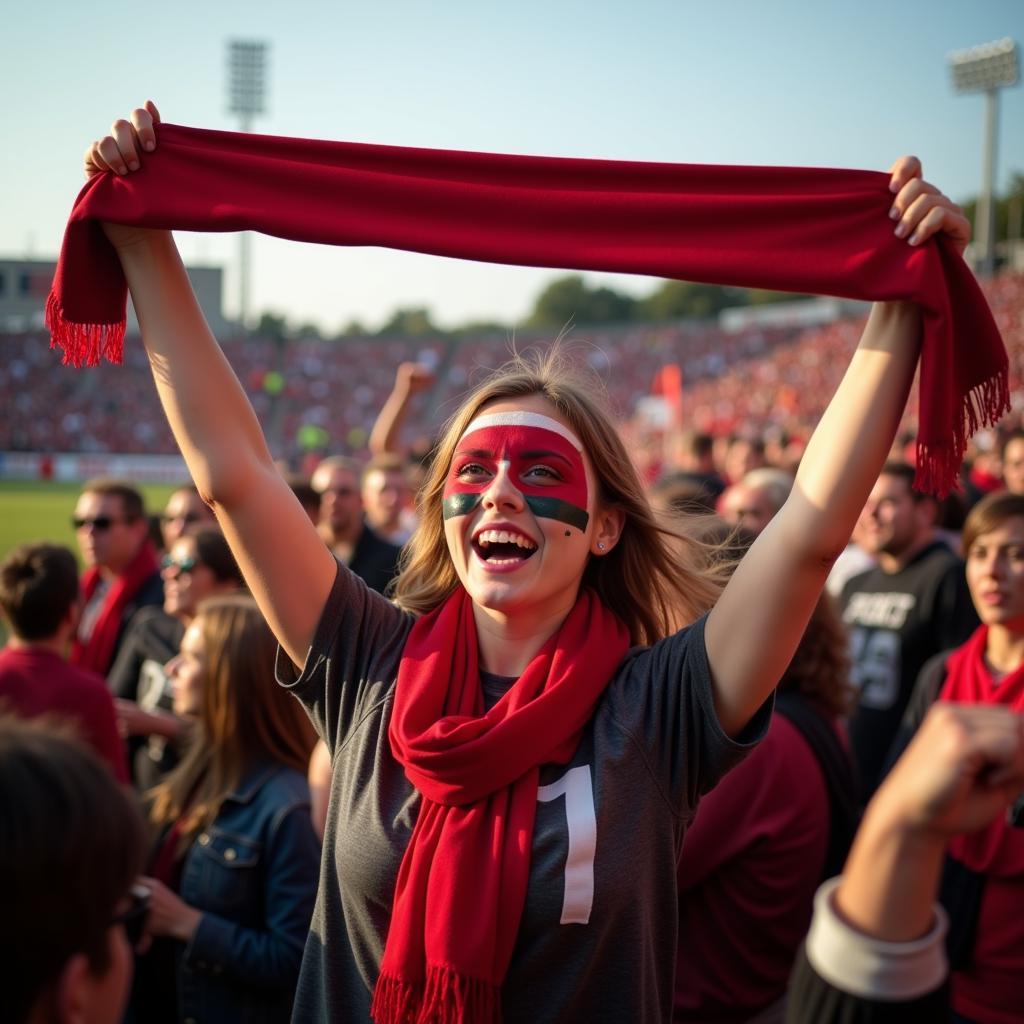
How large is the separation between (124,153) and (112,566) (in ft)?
13.5

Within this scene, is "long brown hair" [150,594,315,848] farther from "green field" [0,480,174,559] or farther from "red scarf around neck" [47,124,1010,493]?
"green field" [0,480,174,559]

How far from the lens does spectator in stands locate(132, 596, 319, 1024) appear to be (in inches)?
118

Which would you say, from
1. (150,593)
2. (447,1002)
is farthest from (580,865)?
(150,593)

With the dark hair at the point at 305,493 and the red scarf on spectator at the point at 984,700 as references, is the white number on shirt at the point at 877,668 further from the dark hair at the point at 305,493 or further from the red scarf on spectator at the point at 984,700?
the dark hair at the point at 305,493

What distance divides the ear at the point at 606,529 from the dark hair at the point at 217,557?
2.69m

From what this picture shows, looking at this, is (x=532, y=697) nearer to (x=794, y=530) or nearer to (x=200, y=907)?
(x=794, y=530)

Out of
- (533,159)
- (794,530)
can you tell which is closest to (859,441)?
(794,530)

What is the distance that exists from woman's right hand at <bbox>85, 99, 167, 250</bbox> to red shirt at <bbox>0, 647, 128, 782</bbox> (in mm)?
1943

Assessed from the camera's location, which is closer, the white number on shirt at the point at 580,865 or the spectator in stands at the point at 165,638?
the white number on shirt at the point at 580,865

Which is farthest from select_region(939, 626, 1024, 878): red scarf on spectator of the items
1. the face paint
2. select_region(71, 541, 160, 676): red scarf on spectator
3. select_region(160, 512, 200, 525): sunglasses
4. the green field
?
the green field

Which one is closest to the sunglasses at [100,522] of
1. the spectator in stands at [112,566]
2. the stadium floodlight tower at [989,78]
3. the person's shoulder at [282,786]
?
the spectator in stands at [112,566]

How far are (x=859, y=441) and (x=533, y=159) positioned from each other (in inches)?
37.8

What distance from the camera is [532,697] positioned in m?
2.16

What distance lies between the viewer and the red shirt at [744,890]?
298 cm
